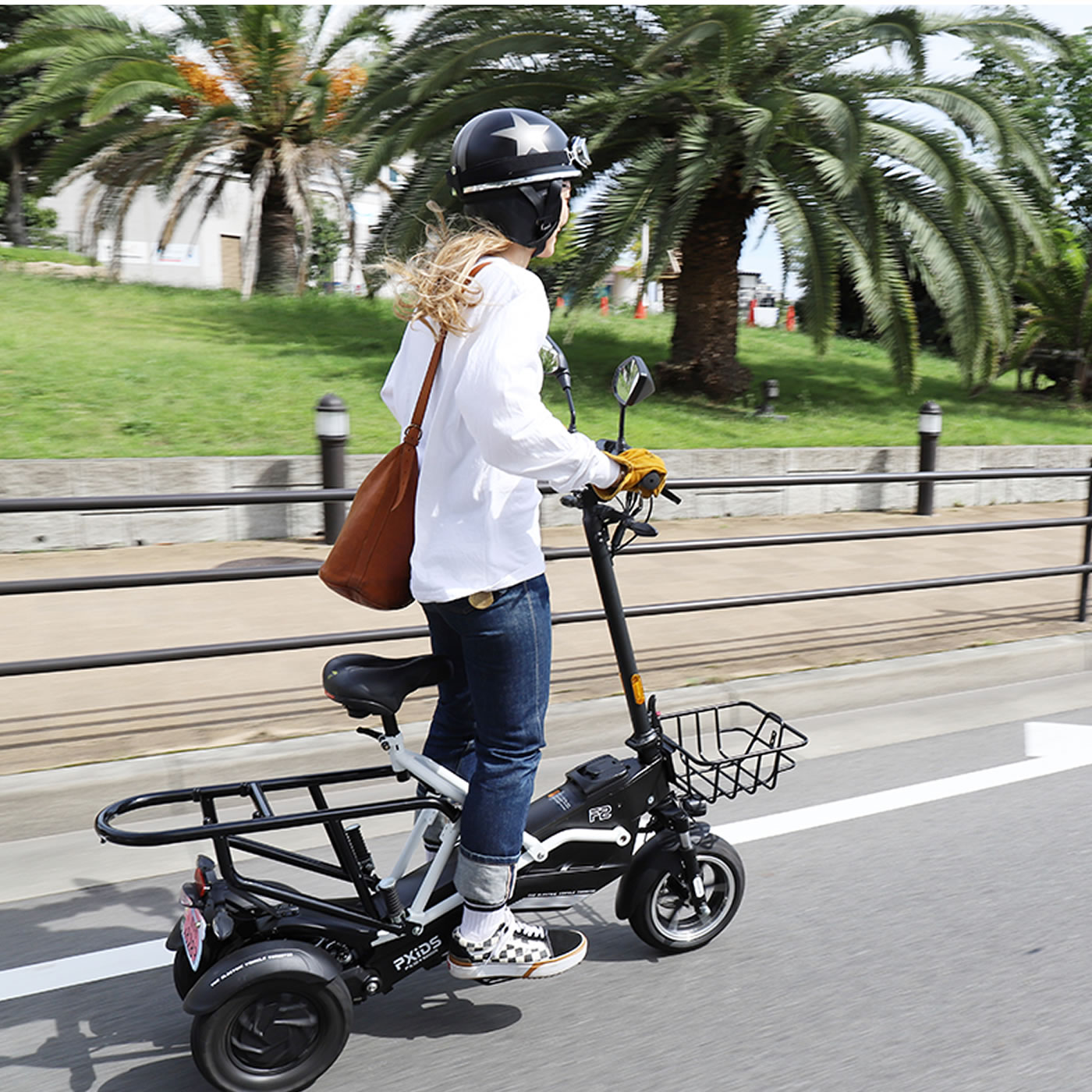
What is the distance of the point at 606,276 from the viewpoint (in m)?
11.3

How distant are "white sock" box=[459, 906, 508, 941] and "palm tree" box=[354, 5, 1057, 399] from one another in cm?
917

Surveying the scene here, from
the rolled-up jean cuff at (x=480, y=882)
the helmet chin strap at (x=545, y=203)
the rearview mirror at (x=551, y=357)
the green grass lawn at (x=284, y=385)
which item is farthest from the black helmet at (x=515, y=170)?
the green grass lawn at (x=284, y=385)

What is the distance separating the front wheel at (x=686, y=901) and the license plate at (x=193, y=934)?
3.68 feet

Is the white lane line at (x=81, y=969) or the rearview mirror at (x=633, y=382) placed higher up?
the rearview mirror at (x=633, y=382)

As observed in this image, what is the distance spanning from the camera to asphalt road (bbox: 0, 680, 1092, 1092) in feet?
8.45

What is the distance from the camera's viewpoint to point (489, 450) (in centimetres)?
240

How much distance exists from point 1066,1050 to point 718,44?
1047 cm

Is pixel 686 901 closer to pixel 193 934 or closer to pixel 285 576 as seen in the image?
pixel 193 934

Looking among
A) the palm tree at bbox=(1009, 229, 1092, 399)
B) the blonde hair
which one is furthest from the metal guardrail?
the palm tree at bbox=(1009, 229, 1092, 399)

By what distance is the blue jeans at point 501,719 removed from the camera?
8.32ft

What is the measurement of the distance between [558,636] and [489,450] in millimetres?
3650

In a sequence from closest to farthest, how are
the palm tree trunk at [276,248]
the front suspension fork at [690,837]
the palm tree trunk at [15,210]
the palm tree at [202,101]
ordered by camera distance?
the front suspension fork at [690,837] < the palm tree at [202,101] < the palm tree trunk at [276,248] < the palm tree trunk at [15,210]

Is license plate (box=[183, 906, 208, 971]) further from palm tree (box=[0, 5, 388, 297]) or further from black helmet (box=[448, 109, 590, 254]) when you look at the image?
palm tree (box=[0, 5, 388, 297])

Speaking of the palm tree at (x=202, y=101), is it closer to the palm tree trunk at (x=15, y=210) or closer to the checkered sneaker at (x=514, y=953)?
the palm tree trunk at (x=15, y=210)
